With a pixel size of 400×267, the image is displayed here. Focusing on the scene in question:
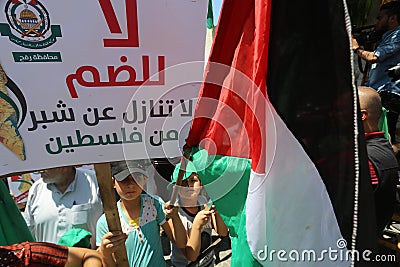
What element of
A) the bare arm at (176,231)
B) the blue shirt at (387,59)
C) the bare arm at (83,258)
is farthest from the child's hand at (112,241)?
the blue shirt at (387,59)

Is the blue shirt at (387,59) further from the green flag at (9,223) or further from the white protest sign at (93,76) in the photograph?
the green flag at (9,223)

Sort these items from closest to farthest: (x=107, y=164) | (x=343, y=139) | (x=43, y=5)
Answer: (x=43, y=5) < (x=343, y=139) < (x=107, y=164)

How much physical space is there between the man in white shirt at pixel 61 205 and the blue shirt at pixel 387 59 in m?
2.69

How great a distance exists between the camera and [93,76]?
1.23 m

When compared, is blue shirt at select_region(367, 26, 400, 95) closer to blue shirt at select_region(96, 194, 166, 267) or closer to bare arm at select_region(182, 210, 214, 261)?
bare arm at select_region(182, 210, 214, 261)

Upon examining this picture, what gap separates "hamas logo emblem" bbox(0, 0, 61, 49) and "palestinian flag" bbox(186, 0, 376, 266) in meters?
0.59

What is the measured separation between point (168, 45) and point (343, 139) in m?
0.71

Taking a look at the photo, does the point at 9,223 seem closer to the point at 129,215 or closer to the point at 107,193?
the point at 129,215

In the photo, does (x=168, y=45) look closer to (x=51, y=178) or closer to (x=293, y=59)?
(x=293, y=59)

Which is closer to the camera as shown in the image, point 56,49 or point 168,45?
point 56,49

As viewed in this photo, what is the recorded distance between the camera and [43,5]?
3.66 feet

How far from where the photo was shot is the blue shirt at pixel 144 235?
1.73 metres

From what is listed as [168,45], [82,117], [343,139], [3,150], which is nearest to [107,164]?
A: [82,117]

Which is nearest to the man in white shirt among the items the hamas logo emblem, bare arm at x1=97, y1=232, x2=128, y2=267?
bare arm at x1=97, y1=232, x2=128, y2=267
